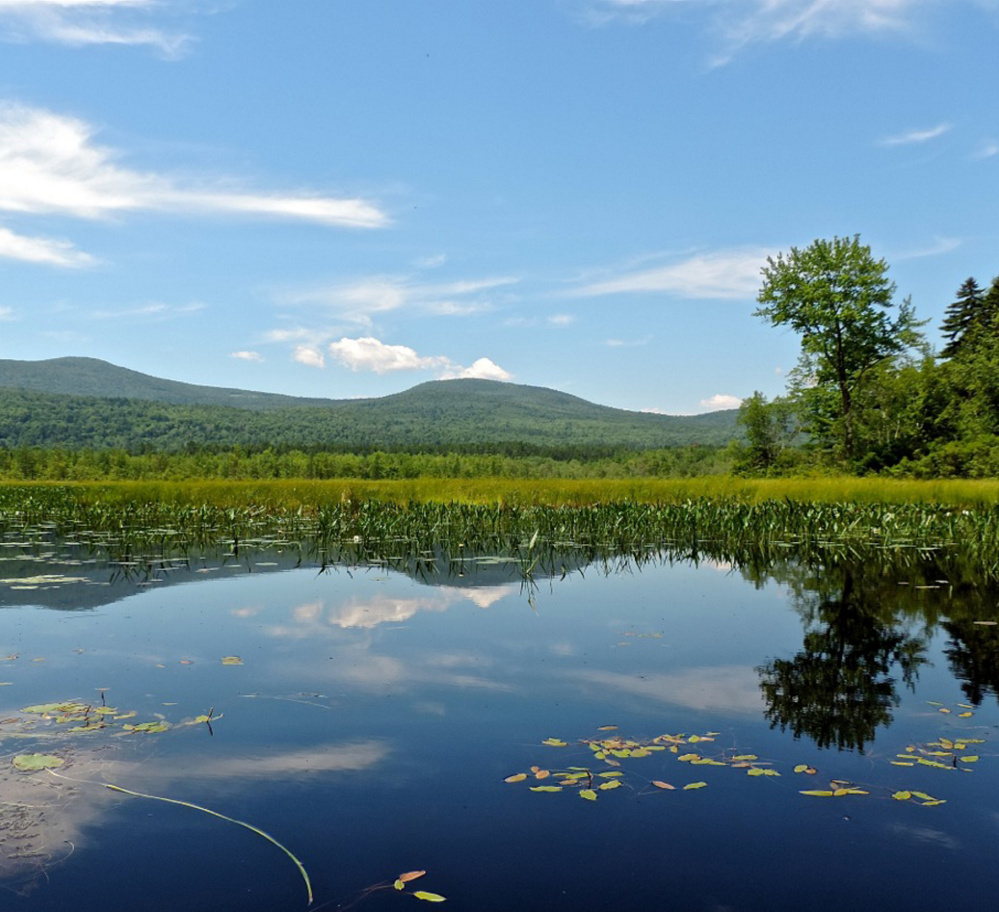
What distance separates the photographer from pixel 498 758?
17.1ft

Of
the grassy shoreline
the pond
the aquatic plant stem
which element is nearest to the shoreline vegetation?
the grassy shoreline

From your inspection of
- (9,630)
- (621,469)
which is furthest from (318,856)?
(621,469)

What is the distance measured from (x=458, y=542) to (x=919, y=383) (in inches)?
1336

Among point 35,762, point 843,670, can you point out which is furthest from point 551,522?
point 35,762

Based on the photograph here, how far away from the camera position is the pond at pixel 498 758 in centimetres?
375

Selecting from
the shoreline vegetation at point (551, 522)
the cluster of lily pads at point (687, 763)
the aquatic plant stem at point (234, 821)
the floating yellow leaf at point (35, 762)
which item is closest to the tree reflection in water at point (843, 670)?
the cluster of lily pads at point (687, 763)

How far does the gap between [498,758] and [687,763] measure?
1221 millimetres

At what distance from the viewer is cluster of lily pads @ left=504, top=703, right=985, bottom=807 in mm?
4719

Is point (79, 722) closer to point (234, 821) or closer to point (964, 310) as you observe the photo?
point (234, 821)

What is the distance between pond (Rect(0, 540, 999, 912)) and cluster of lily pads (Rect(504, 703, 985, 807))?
0.03 meters

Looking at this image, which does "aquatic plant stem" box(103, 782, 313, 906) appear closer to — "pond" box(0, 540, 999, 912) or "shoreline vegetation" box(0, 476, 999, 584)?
"pond" box(0, 540, 999, 912)

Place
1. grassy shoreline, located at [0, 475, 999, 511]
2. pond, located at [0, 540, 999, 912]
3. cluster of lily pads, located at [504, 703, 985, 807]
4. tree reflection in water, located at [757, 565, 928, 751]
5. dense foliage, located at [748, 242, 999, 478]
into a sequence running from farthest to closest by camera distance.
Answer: dense foliage, located at [748, 242, 999, 478] → grassy shoreline, located at [0, 475, 999, 511] → tree reflection in water, located at [757, 565, 928, 751] → cluster of lily pads, located at [504, 703, 985, 807] → pond, located at [0, 540, 999, 912]

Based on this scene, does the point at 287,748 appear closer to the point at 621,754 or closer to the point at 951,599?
the point at 621,754

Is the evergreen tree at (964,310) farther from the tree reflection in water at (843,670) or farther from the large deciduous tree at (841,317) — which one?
the tree reflection in water at (843,670)
